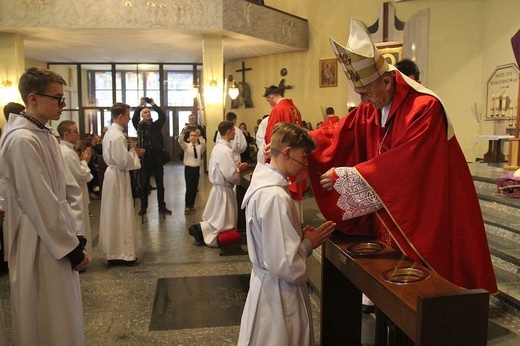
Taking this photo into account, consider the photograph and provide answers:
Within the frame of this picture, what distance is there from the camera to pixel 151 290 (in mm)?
4809

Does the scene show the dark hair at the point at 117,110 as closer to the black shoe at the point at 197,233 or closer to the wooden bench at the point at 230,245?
the black shoe at the point at 197,233

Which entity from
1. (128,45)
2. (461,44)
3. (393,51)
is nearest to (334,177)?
(461,44)

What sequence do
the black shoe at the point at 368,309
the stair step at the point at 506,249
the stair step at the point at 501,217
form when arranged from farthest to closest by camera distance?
1. the stair step at the point at 501,217
2. the stair step at the point at 506,249
3. the black shoe at the point at 368,309

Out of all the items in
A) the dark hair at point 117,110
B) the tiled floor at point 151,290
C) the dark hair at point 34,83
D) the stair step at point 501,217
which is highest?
the dark hair at point 34,83

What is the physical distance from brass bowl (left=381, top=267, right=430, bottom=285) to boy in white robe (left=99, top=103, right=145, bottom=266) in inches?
160

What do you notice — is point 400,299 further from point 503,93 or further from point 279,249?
point 503,93

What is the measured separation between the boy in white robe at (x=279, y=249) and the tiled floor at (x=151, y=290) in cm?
125

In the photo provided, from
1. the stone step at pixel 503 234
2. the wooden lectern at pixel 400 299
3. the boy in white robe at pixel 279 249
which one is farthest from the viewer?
the stone step at pixel 503 234

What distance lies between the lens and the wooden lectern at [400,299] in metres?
1.69

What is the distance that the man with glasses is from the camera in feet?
7.79

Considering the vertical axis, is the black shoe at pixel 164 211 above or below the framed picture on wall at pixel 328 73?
below

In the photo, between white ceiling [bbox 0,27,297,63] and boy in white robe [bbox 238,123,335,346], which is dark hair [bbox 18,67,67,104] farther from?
white ceiling [bbox 0,27,297,63]

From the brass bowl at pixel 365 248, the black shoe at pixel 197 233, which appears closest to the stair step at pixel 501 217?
the brass bowl at pixel 365 248

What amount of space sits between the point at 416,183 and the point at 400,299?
74 centimetres
